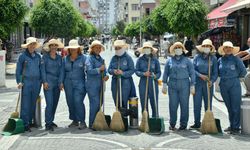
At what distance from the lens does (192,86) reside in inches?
394

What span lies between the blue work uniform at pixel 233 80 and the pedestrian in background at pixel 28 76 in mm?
3925

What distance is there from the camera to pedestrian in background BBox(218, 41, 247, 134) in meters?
10.0

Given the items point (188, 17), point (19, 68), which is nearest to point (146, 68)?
point (19, 68)

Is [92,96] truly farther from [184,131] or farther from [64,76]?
[184,131]

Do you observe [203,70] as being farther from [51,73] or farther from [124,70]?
[51,73]

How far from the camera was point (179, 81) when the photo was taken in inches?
398

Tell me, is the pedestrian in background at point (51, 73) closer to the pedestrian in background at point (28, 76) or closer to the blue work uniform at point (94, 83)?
the pedestrian in background at point (28, 76)


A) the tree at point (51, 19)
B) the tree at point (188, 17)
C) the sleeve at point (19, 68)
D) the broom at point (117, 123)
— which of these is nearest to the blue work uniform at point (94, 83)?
the broom at point (117, 123)

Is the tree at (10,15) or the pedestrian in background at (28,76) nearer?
the pedestrian in background at (28,76)

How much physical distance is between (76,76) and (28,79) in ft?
3.36

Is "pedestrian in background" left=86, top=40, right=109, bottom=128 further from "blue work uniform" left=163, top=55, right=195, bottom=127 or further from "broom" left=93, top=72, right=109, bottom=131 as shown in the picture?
"blue work uniform" left=163, top=55, right=195, bottom=127

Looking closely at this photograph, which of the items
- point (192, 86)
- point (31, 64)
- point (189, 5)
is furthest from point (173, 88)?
point (189, 5)

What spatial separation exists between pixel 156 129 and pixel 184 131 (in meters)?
0.62

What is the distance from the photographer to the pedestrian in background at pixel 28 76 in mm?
10273
